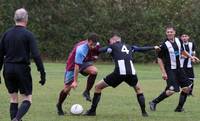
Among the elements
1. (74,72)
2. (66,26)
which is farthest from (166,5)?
(74,72)

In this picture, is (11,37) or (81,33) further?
(81,33)

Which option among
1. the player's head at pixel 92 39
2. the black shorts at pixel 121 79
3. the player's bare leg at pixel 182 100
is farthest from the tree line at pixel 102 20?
the black shorts at pixel 121 79

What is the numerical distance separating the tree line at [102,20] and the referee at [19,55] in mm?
28137

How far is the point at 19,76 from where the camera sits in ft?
31.5

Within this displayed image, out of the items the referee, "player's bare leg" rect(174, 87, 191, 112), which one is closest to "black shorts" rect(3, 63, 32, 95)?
the referee

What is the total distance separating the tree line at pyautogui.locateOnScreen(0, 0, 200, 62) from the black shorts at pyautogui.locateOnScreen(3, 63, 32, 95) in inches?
1107

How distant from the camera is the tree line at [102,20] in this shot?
126 ft

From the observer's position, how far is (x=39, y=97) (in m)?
15.8

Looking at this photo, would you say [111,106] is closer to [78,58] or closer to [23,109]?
[78,58]

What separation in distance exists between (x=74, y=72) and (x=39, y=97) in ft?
13.7

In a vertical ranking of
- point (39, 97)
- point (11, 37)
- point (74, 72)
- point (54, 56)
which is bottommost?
point (54, 56)

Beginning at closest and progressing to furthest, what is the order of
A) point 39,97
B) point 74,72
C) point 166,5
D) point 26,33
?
point 26,33
point 74,72
point 39,97
point 166,5

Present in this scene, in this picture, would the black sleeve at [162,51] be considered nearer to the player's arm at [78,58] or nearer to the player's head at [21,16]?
the player's arm at [78,58]

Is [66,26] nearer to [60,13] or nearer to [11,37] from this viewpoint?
[60,13]
